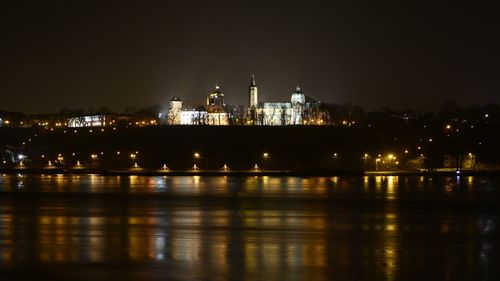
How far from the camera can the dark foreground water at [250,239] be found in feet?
42.3

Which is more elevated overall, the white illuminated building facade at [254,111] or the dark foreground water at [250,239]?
the white illuminated building facade at [254,111]

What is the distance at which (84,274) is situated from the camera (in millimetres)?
12727

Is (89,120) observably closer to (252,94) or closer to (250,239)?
(252,94)

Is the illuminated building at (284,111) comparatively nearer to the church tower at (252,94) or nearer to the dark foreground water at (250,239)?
the church tower at (252,94)

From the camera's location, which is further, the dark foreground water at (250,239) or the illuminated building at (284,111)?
the illuminated building at (284,111)

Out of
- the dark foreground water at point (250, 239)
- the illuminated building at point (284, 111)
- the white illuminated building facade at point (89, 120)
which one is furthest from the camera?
the white illuminated building facade at point (89, 120)

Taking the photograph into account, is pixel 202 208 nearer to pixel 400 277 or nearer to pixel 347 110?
pixel 400 277

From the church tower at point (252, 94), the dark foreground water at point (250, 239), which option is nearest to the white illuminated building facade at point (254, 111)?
the church tower at point (252, 94)

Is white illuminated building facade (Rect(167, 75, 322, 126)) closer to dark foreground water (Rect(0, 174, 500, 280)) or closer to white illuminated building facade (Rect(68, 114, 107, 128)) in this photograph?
white illuminated building facade (Rect(68, 114, 107, 128))

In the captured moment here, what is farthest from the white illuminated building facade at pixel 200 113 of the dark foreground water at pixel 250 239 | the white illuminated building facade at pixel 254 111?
the dark foreground water at pixel 250 239

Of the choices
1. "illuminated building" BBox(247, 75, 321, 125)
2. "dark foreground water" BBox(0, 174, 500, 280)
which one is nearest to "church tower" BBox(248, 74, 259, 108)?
"illuminated building" BBox(247, 75, 321, 125)

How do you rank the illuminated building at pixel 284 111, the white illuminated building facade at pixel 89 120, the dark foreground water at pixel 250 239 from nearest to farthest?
the dark foreground water at pixel 250 239
the illuminated building at pixel 284 111
the white illuminated building facade at pixel 89 120

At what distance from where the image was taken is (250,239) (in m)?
16.7

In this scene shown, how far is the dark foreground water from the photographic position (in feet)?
42.3
